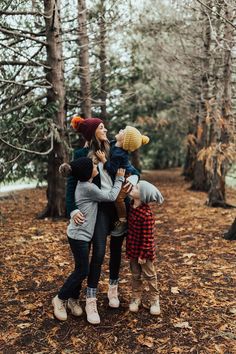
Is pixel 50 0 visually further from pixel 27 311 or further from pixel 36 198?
pixel 36 198

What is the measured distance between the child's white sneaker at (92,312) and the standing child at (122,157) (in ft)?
2.29

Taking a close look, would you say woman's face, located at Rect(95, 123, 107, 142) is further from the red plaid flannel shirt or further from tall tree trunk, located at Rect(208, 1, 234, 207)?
tall tree trunk, located at Rect(208, 1, 234, 207)

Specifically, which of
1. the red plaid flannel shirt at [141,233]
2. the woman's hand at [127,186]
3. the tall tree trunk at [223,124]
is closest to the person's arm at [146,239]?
the red plaid flannel shirt at [141,233]

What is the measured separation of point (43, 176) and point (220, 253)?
17.2ft

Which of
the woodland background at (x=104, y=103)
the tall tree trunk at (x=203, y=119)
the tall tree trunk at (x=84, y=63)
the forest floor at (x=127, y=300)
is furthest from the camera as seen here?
the tall tree trunk at (x=203, y=119)

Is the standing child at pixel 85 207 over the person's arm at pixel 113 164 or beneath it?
beneath

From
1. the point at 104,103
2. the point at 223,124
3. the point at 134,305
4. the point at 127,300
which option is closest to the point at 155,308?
the point at 134,305

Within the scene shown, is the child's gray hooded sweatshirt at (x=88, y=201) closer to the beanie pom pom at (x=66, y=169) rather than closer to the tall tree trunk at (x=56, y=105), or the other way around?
the beanie pom pom at (x=66, y=169)

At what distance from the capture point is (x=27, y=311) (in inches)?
161

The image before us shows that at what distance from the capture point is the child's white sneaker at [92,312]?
12.3ft

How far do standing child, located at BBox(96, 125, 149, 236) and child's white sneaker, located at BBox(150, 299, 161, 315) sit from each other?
811 millimetres

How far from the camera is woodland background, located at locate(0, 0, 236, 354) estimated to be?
17.8 feet

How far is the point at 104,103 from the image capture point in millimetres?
10547

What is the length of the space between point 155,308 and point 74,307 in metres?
0.84
